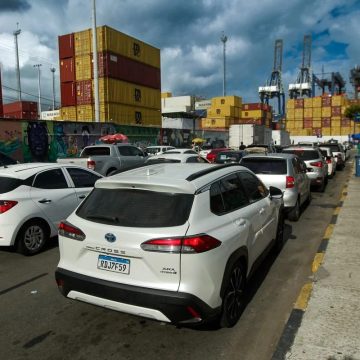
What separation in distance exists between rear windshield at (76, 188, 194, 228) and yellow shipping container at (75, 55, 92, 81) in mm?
33153

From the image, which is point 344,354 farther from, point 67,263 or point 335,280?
point 67,263

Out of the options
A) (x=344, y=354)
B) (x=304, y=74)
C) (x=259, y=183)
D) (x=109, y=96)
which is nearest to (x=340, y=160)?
(x=109, y=96)

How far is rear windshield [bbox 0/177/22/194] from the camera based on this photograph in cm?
613

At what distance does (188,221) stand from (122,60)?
113 ft

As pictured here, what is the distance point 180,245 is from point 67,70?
35.9m

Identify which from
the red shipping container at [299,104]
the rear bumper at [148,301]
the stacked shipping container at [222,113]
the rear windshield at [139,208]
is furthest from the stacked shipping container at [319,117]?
the rear bumper at [148,301]

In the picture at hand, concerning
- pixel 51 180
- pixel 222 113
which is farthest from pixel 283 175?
pixel 222 113

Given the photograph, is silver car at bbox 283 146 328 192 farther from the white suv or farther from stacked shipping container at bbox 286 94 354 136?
stacked shipping container at bbox 286 94 354 136

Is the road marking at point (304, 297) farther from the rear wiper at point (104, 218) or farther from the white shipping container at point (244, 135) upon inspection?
the white shipping container at point (244, 135)

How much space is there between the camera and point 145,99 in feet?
127

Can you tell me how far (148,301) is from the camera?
10.6 feet

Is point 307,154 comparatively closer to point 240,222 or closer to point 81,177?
point 81,177

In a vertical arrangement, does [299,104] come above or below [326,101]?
below

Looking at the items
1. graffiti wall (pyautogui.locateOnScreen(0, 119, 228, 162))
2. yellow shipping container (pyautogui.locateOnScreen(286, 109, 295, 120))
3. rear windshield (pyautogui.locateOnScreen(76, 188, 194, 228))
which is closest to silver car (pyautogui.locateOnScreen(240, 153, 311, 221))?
rear windshield (pyautogui.locateOnScreen(76, 188, 194, 228))
